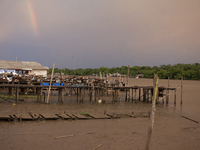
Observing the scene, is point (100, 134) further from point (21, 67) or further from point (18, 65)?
point (18, 65)

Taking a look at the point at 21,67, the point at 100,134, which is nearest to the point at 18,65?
the point at 21,67

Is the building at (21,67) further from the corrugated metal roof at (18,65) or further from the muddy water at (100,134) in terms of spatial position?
the muddy water at (100,134)

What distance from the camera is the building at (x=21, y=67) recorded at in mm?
34003

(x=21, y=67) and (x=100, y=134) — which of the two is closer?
(x=100, y=134)

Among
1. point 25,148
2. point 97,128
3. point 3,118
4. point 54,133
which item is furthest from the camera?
point 3,118

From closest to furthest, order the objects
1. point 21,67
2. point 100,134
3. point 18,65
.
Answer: point 100,134 < point 21,67 < point 18,65

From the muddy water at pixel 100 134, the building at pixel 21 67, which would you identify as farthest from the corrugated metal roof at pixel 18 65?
the muddy water at pixel 100 134

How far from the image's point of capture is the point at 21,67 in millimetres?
36531

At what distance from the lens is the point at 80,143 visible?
8477 mm

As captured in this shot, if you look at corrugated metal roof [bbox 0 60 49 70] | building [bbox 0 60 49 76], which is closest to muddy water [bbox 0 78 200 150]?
building [bbox 0 60 49 76]

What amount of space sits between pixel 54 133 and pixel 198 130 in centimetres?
676

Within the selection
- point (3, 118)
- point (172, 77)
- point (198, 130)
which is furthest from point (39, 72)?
point (172, 77)

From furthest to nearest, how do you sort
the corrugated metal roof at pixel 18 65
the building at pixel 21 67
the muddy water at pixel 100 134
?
the corrugated metal roof at pixel 18 65
the building at pixel 21 67
the muddy water at pixel 100 134

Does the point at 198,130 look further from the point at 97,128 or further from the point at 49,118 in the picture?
the point at 49,118
